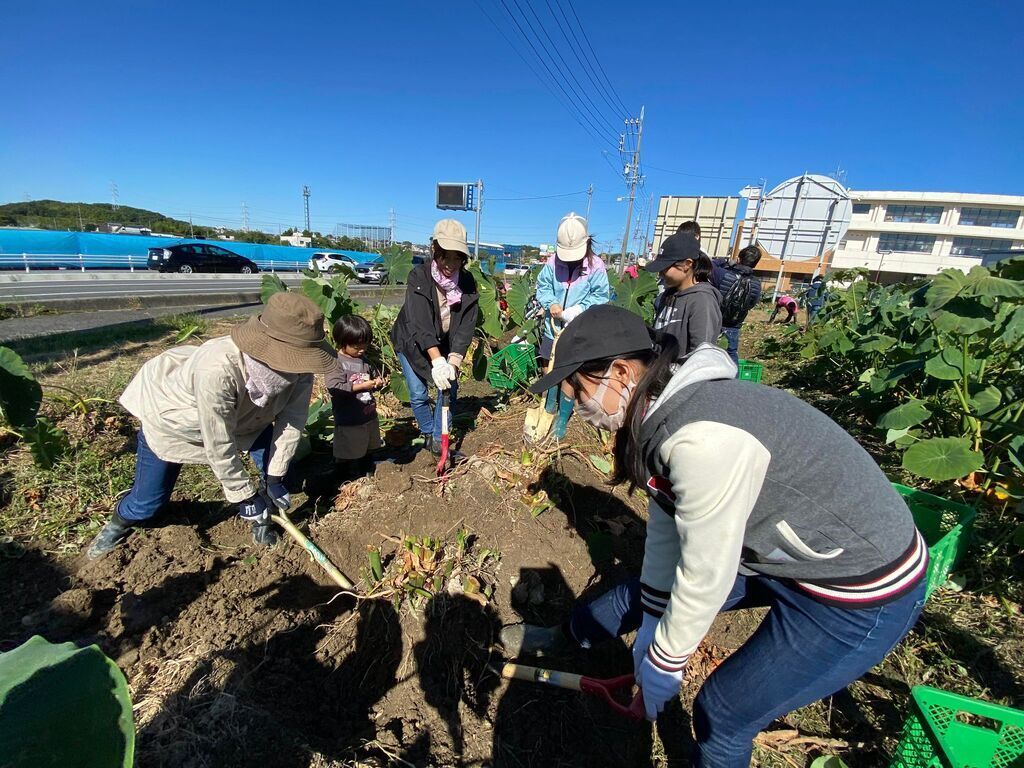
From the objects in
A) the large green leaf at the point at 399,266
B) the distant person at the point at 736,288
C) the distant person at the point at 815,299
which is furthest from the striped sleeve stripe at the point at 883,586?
the distant person at the point at 815,299

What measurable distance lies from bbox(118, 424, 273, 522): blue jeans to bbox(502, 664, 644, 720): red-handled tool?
196 centimetres

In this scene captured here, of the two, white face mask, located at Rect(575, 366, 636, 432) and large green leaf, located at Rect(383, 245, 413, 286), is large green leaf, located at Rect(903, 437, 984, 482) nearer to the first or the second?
white face mask, located at Rect(575, 366, 636, 432)

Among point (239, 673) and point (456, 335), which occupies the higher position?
point (456, 335)

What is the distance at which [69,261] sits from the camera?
64.2 feet

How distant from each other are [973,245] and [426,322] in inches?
2048

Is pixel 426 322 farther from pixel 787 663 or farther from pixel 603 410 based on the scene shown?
pixel 787 663

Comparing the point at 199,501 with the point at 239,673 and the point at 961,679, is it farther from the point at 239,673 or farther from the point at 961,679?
the point at 961,679

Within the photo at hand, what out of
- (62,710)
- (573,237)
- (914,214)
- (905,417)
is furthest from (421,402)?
(914,214)

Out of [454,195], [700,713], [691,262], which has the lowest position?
[700,713]

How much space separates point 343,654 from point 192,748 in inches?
28.5

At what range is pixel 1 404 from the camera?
2.61 metres

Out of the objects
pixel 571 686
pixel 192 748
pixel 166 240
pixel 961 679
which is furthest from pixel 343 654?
pixel 166 240

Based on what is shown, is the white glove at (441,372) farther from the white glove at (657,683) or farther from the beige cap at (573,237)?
the white glove at (657,683)

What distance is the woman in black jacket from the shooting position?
126 inches
